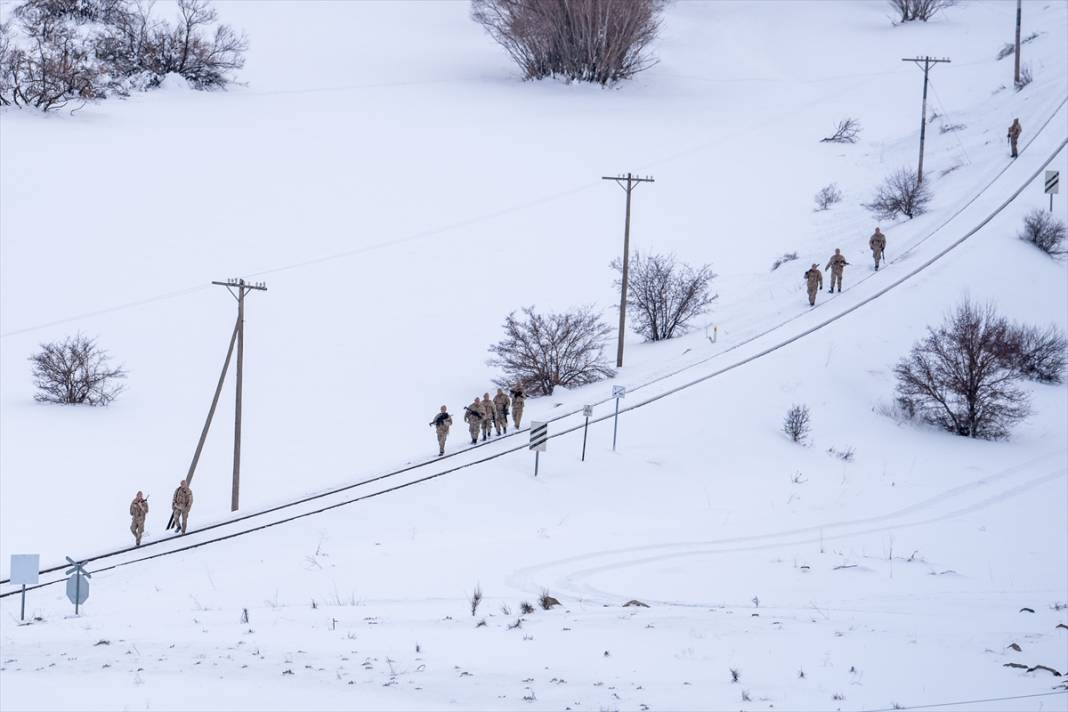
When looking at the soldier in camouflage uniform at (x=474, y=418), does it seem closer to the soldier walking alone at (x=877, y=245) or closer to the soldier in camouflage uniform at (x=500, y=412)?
the soldier in camouflage uniform at (x=500, y=412)

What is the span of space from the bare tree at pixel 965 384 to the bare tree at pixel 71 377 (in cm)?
2117

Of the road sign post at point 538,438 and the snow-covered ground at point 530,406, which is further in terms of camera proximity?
the road sign post at point 538,438

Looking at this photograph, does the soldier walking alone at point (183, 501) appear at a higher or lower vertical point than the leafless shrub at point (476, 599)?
lower

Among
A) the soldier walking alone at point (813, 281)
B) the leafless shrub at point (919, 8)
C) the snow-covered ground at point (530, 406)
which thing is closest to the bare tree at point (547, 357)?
the snow-covered ground at point (530, 406)

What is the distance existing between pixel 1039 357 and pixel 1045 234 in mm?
8873

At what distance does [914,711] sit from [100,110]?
5739 centimetres

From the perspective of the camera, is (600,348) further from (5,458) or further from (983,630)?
(983,630)

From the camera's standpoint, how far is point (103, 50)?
68.4 meters

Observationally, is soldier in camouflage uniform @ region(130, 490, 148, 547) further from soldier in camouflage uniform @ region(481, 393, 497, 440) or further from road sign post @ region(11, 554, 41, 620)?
soldier in camouflage uniform @ region(481, 393, 497, 440)

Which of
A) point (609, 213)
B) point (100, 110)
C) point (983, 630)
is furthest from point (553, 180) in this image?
point (983, 630)

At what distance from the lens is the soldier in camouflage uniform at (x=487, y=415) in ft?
95.0

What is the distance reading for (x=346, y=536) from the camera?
72.0ft

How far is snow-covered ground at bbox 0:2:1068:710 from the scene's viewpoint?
1279cm

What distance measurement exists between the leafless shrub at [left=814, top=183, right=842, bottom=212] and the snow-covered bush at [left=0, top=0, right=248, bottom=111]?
112 feet
